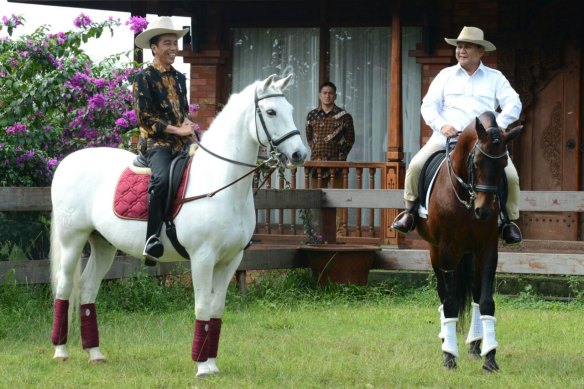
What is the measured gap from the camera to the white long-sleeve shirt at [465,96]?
8.75 metres

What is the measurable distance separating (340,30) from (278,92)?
28.1ft

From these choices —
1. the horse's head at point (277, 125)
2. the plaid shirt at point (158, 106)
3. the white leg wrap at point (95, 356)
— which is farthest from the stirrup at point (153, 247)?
the horse's head at point (277, 125)

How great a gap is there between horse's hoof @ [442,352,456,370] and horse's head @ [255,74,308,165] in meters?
1.98

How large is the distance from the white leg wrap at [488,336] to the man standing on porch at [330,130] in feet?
21.8

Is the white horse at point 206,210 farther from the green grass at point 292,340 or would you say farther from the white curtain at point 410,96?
the white curtain at point 410,96

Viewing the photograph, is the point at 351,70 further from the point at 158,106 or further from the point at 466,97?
the point at 158,106

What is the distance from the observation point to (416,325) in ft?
34.6

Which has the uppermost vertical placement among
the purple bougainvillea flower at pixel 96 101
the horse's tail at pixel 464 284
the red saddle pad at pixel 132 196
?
the purple bougainvillea flower at pixel 96 101

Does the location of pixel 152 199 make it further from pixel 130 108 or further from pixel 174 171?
pixel 130 108

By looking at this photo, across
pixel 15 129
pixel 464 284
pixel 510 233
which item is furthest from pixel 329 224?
pixel 510 233

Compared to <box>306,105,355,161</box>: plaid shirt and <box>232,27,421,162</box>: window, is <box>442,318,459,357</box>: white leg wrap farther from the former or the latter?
<box>232,27,421,162</box>: window

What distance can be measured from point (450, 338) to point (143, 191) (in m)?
2.52

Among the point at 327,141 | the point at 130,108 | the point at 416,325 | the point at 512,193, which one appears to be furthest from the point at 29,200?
the point at 327,141

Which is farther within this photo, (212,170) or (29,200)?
(29,200)
